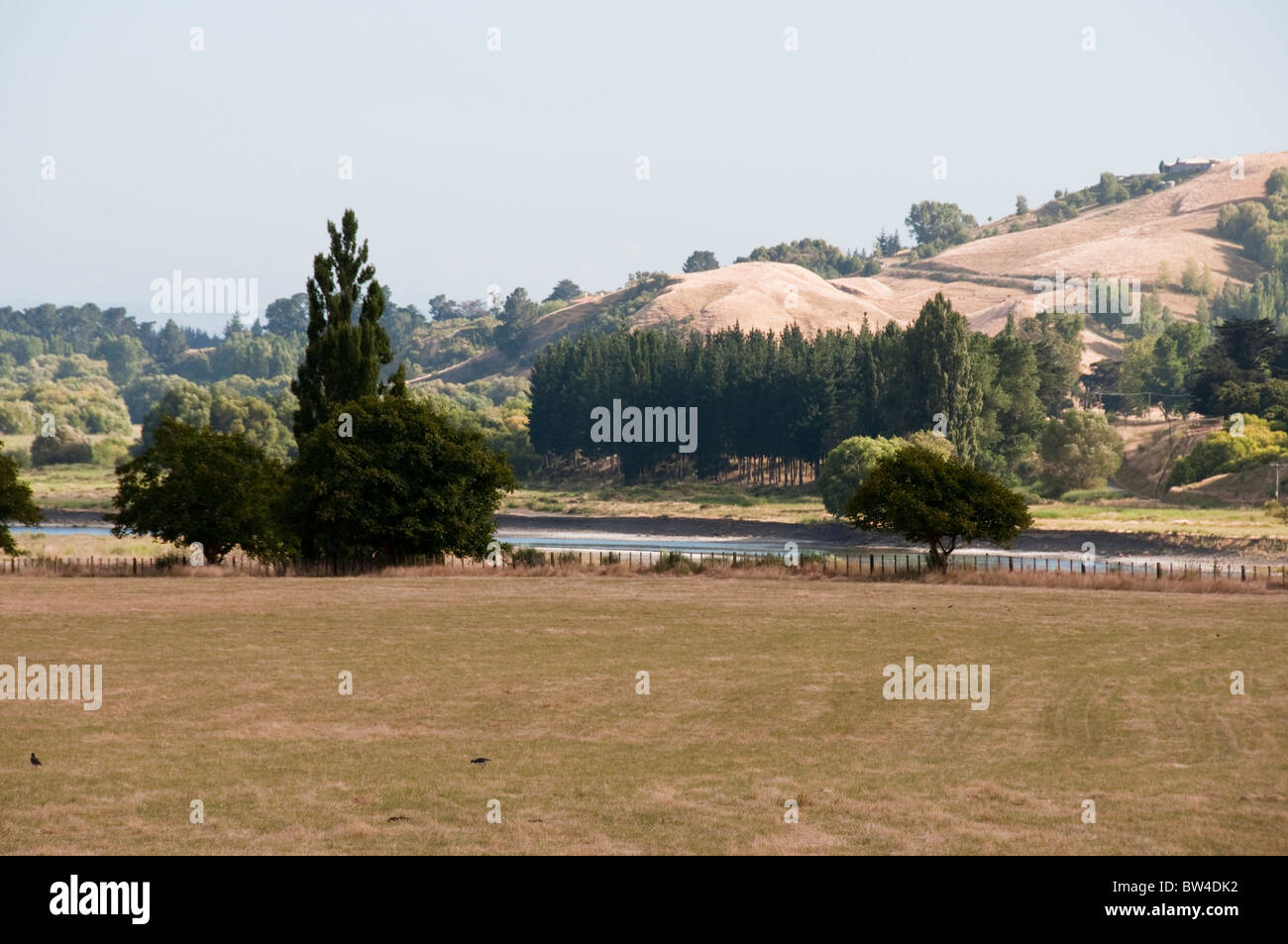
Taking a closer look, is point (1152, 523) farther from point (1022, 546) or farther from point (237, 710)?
point (237, 710)

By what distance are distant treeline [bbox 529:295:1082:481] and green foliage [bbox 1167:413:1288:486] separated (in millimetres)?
19158

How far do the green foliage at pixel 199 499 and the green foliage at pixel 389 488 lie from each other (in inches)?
78.7

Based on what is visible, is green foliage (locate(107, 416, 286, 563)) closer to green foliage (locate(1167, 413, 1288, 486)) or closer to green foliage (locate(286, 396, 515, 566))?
green foliage (locate(286, 396, 515, 566))

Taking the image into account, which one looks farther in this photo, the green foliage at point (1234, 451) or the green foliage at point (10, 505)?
the green foliage at point (1234, 451)

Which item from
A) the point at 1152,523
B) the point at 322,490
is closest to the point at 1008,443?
the point at 1152,523

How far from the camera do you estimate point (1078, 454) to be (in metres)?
165

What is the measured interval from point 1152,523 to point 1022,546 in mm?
14742

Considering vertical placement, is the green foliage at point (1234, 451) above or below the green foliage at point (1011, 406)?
below

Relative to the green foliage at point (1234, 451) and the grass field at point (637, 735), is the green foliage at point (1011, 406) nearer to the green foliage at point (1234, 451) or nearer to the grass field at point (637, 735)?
the green foliage at point (1234, 451)

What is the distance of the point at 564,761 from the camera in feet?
81.3

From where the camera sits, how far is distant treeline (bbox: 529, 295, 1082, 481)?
159750mm

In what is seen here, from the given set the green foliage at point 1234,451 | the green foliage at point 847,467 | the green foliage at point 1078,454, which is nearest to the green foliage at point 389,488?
the green foliage at point 847,467

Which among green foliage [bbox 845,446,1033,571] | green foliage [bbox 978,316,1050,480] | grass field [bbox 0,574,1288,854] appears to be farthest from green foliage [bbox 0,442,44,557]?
green foliage [bbox 978,316,1050,480]

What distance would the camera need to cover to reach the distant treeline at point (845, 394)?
160m
